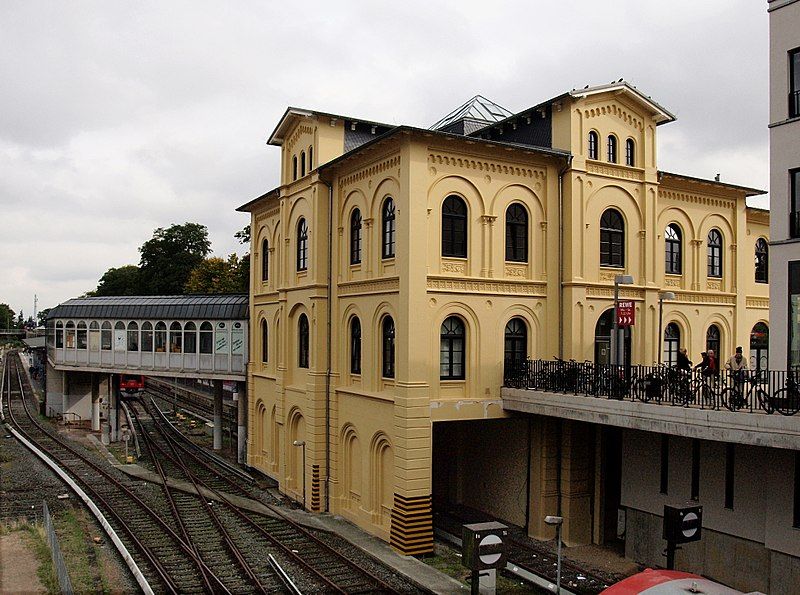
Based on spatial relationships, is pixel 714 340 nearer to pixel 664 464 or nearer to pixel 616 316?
pixel 664 464

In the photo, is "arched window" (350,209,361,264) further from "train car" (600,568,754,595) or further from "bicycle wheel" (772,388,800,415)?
"train car" (600,568,754,595)

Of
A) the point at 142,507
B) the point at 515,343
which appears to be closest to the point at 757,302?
the point at 515,343

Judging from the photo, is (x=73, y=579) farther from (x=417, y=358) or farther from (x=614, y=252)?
(x=614, y=252)

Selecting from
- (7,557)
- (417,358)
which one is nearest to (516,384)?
(417,358)

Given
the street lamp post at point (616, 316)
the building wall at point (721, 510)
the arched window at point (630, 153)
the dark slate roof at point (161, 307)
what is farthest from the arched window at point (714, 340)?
the dark slate roof at point (161, 307)

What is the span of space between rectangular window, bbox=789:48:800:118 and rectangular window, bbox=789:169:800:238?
52.9 inches

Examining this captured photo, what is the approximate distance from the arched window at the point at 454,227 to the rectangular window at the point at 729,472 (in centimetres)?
850

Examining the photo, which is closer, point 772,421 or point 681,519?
point 681,519

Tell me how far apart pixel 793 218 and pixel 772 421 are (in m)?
5.45

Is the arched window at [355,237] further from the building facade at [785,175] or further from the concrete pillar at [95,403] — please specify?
the concrete pillar at [95,403]

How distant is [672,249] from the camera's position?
26031 millimetres

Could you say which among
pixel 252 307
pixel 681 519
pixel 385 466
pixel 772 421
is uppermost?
pixel 252 307

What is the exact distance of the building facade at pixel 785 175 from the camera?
54.6 ft

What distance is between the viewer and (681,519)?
11.1 m
